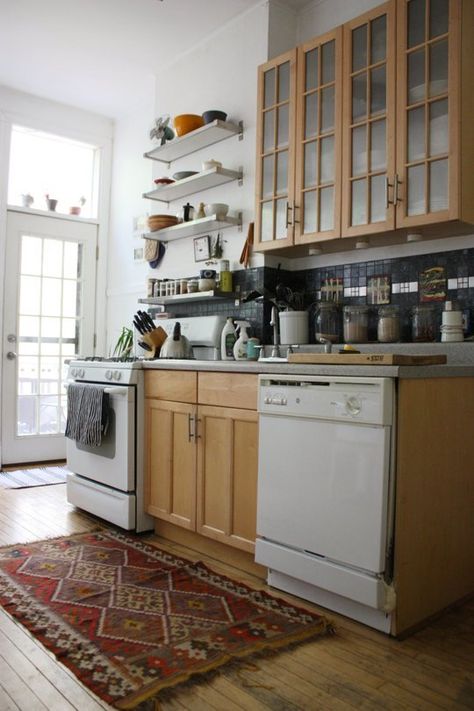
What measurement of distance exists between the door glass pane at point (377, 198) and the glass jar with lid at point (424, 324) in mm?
451

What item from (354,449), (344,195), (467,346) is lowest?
(354,449)

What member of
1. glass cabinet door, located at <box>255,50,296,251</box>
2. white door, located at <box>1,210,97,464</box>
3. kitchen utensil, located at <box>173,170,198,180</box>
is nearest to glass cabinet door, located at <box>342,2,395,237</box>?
glass cabinet door, located at <box>255,50,296,251</box>

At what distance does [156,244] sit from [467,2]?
250 centimetres

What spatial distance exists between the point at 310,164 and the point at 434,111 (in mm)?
720

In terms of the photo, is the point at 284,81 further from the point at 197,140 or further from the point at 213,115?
the point at 197,140

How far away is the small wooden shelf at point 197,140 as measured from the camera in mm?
3623

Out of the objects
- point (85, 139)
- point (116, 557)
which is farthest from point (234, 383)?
point (85, 139)

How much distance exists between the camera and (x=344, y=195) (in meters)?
2.87

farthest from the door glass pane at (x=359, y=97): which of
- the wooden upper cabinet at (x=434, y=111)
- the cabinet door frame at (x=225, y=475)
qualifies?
the cabinet door frame at (x=225, y=475)

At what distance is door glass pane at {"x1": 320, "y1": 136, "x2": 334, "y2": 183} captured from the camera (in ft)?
9.75

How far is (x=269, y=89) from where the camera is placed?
3.31m

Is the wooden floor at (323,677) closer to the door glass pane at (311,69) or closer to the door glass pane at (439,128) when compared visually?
the door glass pane at (439,128)

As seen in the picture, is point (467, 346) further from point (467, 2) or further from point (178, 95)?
point (178, 95)

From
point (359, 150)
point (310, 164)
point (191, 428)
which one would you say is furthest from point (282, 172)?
point (191, 428)
